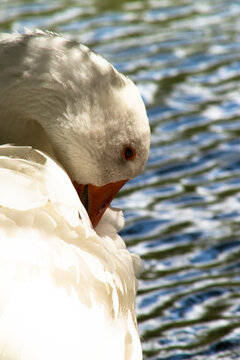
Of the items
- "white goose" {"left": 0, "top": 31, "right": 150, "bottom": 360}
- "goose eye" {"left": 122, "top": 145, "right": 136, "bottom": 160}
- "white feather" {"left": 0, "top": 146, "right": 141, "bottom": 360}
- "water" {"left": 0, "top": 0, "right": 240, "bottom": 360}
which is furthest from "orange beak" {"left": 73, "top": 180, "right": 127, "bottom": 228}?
"water" {"left": 0, "top": 0, "right": 240, "bottom": 360}

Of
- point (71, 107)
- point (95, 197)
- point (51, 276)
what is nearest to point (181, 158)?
point (95, 197)

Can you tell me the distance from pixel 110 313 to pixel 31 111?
0.95m

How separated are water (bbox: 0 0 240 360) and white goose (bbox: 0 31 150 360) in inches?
39.0

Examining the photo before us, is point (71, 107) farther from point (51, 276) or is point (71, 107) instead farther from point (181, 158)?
point (181, 158)

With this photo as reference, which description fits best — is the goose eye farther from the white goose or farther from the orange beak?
the orange beak

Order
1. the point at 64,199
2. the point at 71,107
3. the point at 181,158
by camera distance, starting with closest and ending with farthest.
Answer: the point at 64,199 → the point at 71,107 → the point at 181,158

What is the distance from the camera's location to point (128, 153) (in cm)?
397

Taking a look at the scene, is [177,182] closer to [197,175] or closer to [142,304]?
[197,175]

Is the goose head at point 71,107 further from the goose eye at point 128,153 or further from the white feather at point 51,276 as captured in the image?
the white feather at point 51,276

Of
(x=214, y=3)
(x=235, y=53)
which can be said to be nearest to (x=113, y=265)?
(x=235, y=53)

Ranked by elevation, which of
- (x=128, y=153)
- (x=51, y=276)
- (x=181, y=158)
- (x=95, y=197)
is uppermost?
(x=51, y=276)

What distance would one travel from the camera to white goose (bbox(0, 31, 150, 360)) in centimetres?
297

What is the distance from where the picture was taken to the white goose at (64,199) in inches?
117

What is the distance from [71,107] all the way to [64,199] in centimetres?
66
